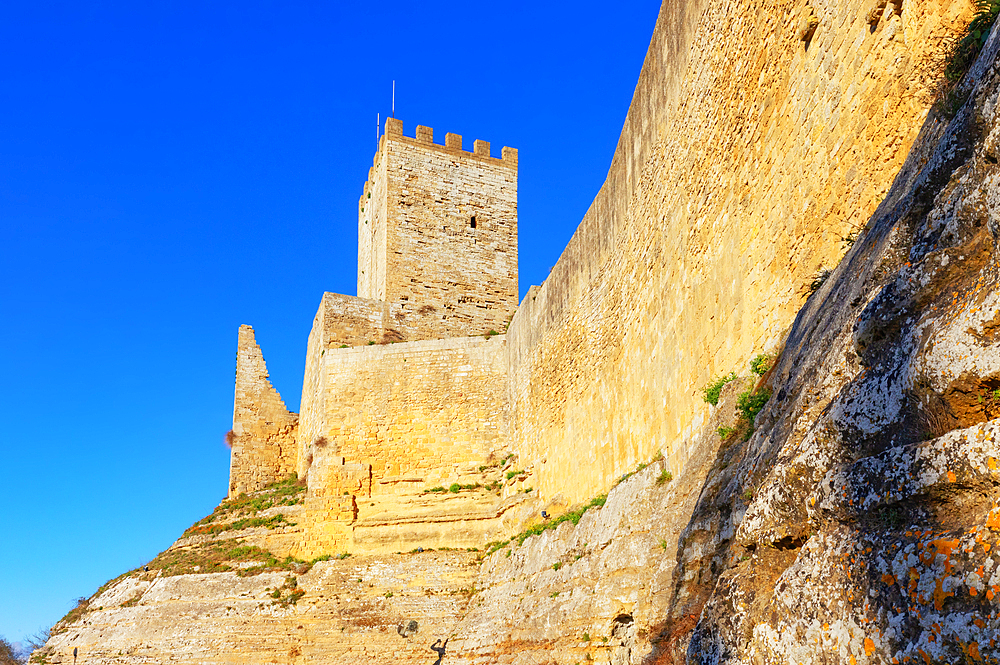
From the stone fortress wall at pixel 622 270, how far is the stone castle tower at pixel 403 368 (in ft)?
0.17

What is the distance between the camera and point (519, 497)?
16.7 m

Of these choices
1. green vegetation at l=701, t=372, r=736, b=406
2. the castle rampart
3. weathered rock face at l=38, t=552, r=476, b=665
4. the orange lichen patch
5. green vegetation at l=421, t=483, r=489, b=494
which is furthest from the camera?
the castle rampart

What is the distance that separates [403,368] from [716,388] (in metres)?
12.4

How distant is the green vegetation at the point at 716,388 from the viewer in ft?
25.7

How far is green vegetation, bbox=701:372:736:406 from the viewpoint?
7820 millimetres

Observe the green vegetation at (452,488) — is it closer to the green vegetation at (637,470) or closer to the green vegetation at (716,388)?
the green vegetation at (637,470)

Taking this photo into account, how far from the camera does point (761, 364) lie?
7082 mm

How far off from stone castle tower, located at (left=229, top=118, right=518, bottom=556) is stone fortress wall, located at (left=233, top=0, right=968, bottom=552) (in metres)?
0.05

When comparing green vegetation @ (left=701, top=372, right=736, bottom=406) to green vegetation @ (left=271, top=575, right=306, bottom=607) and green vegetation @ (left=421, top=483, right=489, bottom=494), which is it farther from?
green vegetation @ (left=271, top=575, right=306, bottom=607)

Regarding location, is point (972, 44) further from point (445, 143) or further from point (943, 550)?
point (445, 143)

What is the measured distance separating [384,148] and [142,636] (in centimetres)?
1364

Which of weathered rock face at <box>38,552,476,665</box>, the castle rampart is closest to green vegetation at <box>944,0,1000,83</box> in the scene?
weathered rock face at <box>38,552,476,665</box>

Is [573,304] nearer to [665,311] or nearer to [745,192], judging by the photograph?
[665,311]

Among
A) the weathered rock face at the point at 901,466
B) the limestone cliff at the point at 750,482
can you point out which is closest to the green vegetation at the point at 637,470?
the limestone cliff at the point at 750,482
